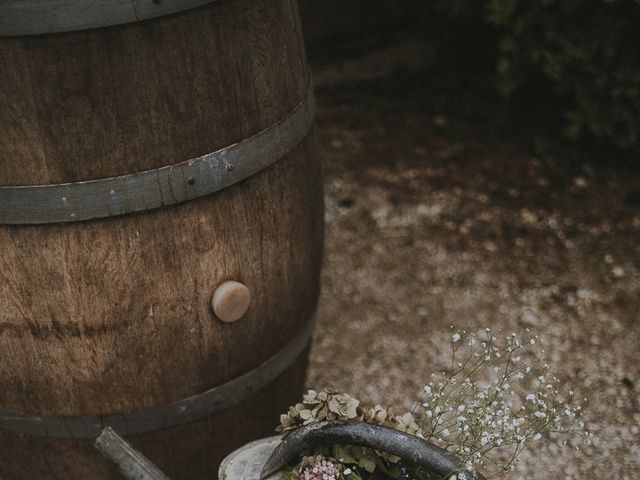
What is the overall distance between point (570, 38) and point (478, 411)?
2.37 m

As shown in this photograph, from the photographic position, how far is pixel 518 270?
10.4 feet

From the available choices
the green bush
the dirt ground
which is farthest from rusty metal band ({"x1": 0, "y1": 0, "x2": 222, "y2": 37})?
the green bush

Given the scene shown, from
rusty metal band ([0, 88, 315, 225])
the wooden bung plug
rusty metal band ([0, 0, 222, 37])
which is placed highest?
rusty metal band ([0, 0, 222, 37])

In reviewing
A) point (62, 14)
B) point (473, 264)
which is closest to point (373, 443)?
point (62, 14)

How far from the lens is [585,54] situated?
334 centimetres

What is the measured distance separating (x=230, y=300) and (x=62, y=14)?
65 cm

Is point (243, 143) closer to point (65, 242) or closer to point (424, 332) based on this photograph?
point (65, 242)

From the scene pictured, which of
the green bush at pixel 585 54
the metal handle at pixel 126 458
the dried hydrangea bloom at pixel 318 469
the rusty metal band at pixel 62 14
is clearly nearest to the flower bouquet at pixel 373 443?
the dried hydrangea bloom at pixel 318 469

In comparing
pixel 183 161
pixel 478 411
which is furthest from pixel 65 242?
pixel 478 411

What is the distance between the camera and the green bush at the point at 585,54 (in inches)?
130

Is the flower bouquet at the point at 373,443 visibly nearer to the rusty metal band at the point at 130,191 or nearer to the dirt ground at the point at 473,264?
the rusty metal band at the point at 130,191

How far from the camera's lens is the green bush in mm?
3312

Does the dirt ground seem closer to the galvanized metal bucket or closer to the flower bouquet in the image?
the flower bouquet

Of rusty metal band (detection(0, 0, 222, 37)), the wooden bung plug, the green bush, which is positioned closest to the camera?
rusty metal band (detection(0, 0, 222, 37))
